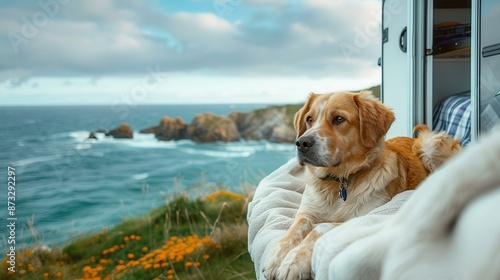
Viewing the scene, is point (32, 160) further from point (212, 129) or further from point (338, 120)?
→ point (338, 120)

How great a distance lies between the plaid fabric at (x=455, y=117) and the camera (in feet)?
8.13

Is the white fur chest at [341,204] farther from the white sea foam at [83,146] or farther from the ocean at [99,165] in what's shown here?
the white sea foam at [83,146]

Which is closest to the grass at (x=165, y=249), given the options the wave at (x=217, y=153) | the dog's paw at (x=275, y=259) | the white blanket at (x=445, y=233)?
the wave at (x=217, y=153)

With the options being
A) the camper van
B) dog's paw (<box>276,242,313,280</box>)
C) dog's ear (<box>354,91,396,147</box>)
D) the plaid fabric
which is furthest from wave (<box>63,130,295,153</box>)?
dog's paw (<box>276,242,313,280</box>)

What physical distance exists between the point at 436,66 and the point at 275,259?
6.03ft

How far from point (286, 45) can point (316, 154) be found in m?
3.23

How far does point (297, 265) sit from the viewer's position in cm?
136

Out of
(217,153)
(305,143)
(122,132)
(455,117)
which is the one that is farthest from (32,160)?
(455,117)

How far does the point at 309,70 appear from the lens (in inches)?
194

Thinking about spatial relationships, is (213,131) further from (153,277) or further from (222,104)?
(153,277)

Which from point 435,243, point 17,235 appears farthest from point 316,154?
point 17,235

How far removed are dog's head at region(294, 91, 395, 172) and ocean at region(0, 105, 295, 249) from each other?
277 centimetres

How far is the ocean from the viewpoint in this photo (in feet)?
13.4

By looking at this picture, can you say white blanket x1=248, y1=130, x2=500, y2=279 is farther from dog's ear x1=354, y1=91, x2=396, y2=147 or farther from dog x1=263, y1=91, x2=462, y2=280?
dog's ear x1=354, y1=91, x2=396, y2=147
